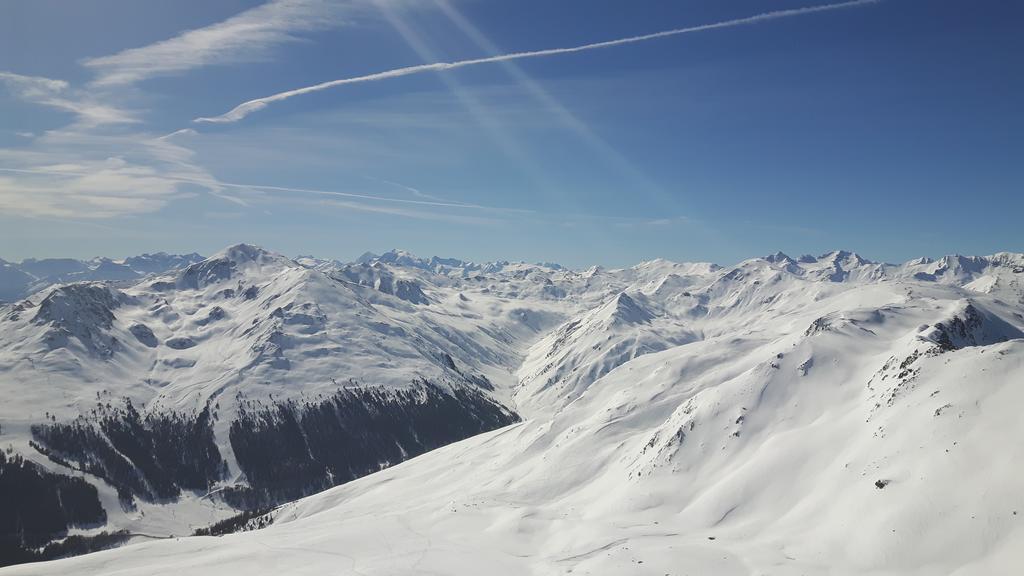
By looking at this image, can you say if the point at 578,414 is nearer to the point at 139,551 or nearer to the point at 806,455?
the point at 806,455

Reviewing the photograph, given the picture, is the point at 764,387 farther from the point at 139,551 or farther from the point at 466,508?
the point at 139,551

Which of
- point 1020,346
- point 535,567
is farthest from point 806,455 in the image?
point 535,567

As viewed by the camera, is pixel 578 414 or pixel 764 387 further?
pixel 578 414

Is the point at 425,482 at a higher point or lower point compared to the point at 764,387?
lower

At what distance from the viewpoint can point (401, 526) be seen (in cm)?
10681

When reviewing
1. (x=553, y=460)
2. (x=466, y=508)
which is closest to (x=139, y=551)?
(x=466, y=508)

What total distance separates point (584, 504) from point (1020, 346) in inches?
3298

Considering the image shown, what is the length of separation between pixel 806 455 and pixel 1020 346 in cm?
3994

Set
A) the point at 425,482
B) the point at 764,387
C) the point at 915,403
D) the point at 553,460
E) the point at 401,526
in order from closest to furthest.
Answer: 1. the point at 915,403
2. the point at 401,526
3. the point at 764,387
4. the point at 553,460
5. the point at 425,482


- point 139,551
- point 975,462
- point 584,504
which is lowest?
point 584,504

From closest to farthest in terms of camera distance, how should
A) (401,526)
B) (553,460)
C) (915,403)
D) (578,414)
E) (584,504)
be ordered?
(915,403) < (401,526) < (584,504) < (553,460) < (578,414)

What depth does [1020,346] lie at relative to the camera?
303ft

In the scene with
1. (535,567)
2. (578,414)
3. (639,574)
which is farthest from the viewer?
(578,414)

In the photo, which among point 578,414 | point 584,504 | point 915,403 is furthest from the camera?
point 578,414
